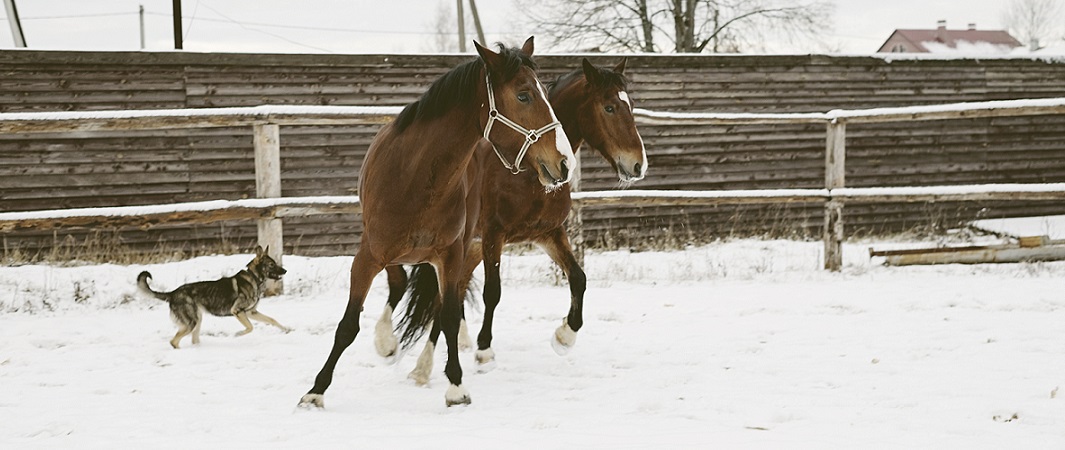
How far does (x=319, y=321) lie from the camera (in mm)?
6570

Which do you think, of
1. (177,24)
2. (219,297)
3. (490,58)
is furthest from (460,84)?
(177,24)

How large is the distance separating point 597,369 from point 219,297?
2.64 meters

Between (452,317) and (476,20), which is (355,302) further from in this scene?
(476,20)

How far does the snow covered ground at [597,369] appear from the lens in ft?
12.2

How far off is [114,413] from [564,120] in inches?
121

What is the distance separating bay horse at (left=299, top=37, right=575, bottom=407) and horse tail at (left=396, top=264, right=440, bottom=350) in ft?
2.33

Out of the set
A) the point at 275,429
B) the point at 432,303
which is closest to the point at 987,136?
the point at 432,303

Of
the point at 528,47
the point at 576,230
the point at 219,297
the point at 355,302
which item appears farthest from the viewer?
the point at 576,230

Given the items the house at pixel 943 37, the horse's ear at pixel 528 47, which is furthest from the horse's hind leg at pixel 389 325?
the house at pixel 943 37

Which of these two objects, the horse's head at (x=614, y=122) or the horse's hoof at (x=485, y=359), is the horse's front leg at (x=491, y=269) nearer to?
the horse's hoof at (x=485, y=359)

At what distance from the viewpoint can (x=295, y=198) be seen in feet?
24.7

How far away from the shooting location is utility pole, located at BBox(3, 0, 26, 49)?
13001 millimetres

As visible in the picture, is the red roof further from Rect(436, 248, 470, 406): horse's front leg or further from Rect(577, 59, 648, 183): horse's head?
Rect(436, 248, 470, 406): horse's front leg

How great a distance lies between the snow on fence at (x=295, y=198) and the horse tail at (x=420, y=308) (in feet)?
8.34
